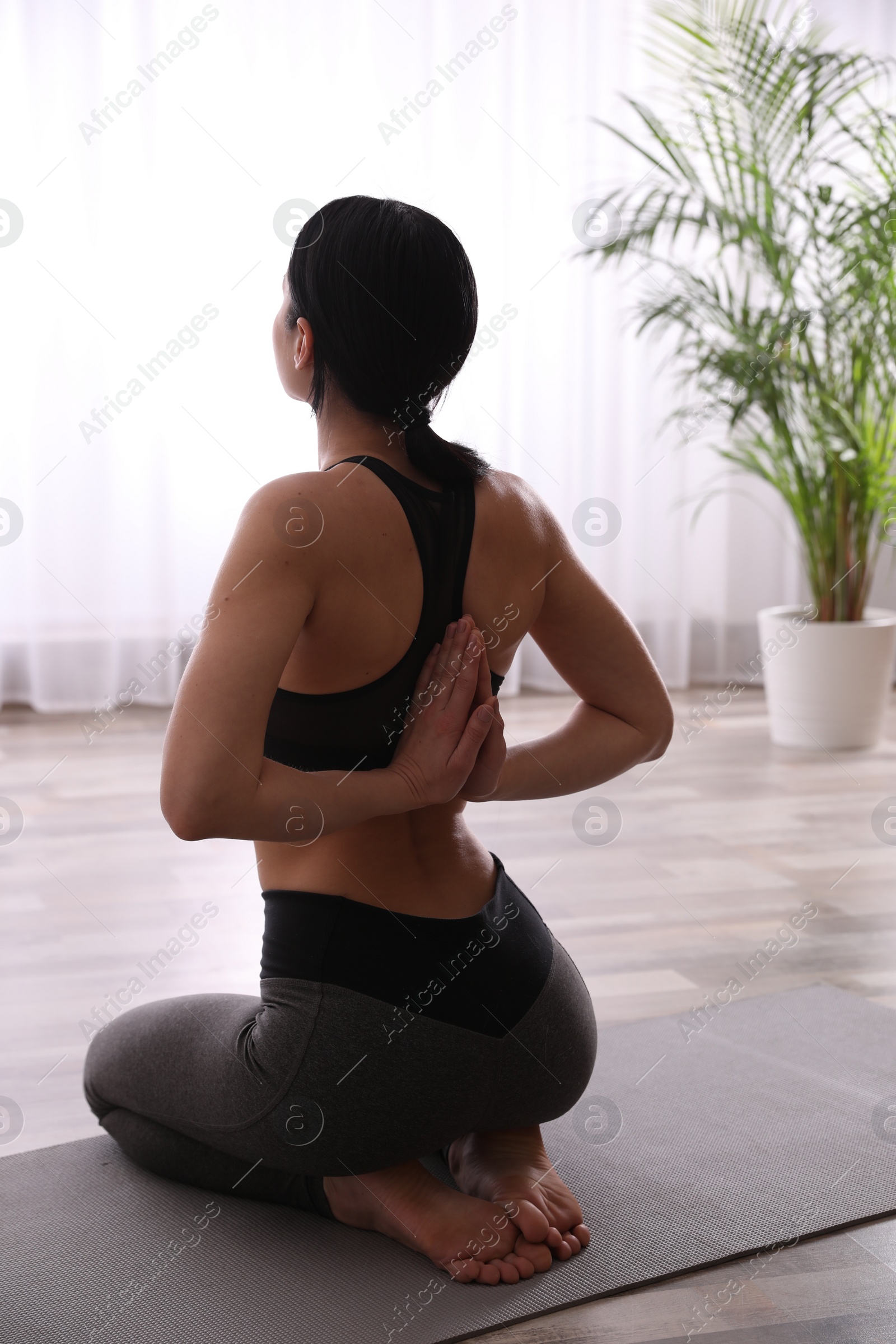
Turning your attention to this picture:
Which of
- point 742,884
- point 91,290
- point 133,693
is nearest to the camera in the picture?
point 742,884

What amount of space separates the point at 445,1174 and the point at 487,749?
21.3 inches

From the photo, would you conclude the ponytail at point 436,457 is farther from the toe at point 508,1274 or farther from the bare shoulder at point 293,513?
the toe at point 508,1274

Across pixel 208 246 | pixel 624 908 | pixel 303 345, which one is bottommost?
pixel 624 908

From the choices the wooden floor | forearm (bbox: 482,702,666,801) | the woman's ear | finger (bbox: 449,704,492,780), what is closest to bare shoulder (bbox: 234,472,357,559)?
the woman's ear

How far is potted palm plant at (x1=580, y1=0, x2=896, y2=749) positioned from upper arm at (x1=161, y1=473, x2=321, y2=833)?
2.75 metres

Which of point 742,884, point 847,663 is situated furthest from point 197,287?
point 742,884

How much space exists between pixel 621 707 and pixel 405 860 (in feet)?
1.02

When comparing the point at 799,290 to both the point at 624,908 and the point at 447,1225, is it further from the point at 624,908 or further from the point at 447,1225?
the point at 447,1225

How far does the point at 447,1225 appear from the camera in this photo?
1.28m

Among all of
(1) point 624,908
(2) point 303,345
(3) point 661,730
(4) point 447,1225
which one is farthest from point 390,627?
(1) point 624,908

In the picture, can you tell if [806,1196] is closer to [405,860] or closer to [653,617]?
[405,860]

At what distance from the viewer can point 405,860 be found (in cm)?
126

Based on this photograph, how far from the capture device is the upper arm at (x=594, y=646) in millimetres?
1320

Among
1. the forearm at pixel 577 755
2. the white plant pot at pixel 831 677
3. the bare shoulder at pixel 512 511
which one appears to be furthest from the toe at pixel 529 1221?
the white plant pot at pixel 831 677
